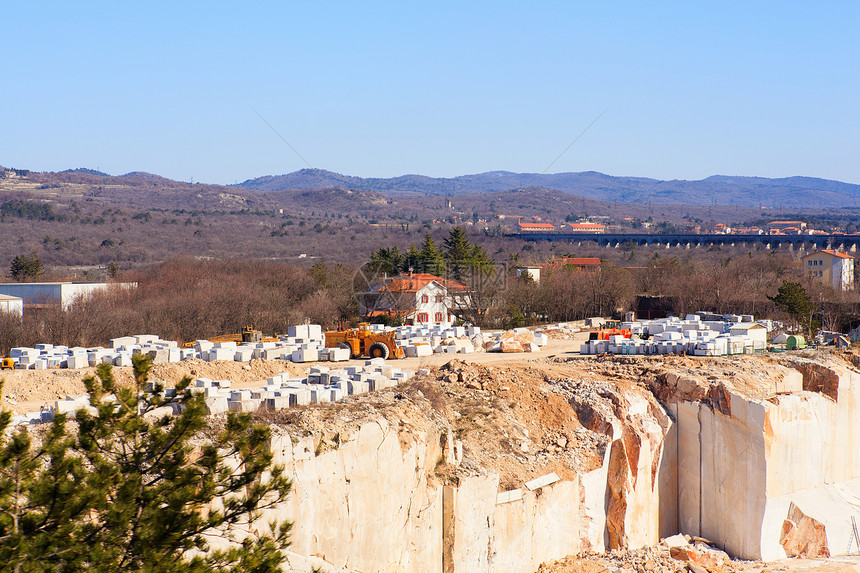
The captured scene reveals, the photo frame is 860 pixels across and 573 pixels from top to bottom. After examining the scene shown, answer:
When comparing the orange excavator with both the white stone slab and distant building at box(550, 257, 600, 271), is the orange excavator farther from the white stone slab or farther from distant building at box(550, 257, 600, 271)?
distant building at box(550, 257, 600, 271)

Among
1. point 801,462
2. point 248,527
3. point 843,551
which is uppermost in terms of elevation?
point 248,527

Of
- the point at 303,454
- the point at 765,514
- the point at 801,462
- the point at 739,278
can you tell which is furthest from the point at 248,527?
the point at 739,278

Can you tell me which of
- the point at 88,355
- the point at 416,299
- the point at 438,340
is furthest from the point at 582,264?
the point at 88,355

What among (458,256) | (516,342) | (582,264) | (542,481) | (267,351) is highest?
(458,256)

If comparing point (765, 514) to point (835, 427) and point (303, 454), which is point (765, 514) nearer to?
point (835, 427)

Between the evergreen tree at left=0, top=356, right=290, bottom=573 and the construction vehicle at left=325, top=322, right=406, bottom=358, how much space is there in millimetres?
21485

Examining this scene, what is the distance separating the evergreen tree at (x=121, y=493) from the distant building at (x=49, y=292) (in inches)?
1520

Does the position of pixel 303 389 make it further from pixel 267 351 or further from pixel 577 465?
pixel 267 351

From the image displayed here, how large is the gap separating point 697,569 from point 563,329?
72.4ft

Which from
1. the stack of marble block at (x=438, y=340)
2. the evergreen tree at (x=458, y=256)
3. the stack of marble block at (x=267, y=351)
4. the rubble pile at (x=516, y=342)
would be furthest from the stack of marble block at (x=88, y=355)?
the evergreen tree at (x=458, y=256)

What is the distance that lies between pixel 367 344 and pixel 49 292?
24.3 metres

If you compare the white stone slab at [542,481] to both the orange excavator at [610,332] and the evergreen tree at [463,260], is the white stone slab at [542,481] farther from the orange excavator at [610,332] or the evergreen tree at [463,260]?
the evergreen tree at [463,260]

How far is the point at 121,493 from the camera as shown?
1012cm

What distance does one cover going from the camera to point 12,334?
38.7 meters
